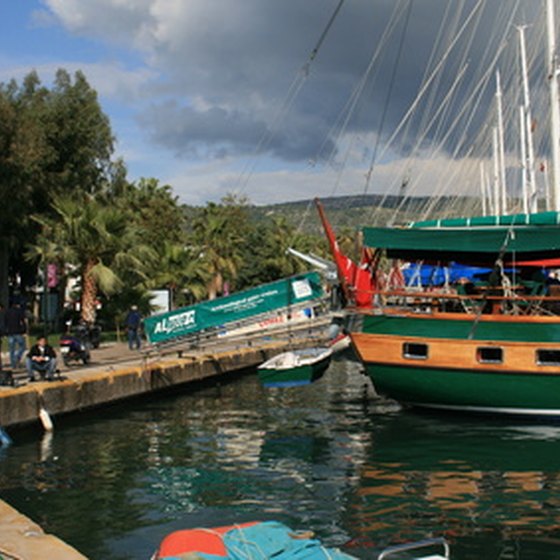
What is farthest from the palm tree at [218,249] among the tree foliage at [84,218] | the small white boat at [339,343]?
the small white boat at [339,343]

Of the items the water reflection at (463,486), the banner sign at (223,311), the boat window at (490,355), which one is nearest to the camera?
the water reflection at (463,486)

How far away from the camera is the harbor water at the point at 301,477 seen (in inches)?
452

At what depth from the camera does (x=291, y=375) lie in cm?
2203

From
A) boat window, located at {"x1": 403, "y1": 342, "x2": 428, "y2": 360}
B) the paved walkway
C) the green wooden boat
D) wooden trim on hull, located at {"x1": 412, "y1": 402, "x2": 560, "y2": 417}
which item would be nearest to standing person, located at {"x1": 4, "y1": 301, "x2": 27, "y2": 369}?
the paved walkway

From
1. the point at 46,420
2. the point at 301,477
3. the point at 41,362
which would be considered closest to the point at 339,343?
the point at 41,362

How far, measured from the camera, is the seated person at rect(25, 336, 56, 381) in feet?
69.7

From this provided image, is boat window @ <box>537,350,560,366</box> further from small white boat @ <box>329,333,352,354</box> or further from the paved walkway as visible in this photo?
the paved walkway

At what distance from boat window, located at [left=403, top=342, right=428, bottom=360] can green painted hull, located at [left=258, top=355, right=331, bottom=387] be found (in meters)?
2.56

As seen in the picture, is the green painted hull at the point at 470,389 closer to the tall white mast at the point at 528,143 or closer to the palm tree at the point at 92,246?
the palm tree at the point at 92,246

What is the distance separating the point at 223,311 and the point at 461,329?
9273mm

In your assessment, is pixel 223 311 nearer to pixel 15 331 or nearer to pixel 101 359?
pixel 101 359

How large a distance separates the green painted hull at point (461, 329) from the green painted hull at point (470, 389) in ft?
2.80

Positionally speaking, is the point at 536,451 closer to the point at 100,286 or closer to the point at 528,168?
the point at 100,286

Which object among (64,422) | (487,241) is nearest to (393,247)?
(487,241)
